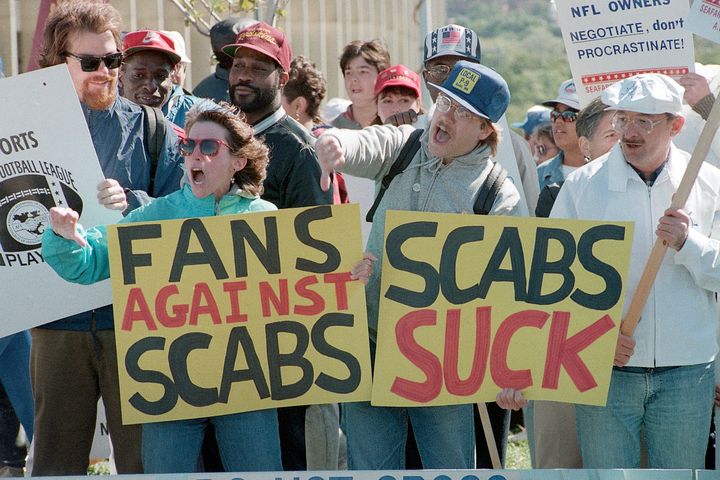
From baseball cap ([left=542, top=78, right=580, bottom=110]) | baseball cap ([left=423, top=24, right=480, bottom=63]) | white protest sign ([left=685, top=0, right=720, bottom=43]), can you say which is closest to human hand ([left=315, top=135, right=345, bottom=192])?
white protest sign ([left=685, top=0, right=720, bottom=43])

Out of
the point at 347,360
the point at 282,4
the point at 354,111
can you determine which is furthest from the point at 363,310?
the point at 282,4

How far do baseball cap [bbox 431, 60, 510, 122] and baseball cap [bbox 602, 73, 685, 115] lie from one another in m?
0.40

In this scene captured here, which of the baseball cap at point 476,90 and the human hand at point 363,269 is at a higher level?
the baseball cap at point 476,90

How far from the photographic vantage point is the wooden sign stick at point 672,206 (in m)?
4.35

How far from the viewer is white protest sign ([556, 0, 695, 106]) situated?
575 cm

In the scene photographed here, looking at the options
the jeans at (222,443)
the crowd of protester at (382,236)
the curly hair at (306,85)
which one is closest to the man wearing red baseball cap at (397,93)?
the curly hair at (306,85)

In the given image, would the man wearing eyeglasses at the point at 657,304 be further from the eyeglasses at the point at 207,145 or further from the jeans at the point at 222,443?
the eyeglasses at the point at 207,145

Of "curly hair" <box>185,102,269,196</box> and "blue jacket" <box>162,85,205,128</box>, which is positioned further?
"blue jacket" <box>162,85,205,128</box>

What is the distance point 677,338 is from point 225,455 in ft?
5.49

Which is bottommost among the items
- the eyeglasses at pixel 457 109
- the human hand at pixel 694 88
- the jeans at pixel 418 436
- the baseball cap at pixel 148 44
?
the jeans at pixel 418 436

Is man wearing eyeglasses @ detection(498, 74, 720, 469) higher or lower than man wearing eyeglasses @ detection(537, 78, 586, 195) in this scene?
lower

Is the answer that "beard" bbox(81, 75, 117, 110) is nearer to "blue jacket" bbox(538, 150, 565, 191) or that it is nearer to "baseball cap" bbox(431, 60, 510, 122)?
"baseball cap" bbox(431, 60, 510, 122)

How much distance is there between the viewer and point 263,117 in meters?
5.44

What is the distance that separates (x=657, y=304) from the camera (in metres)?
4.50
